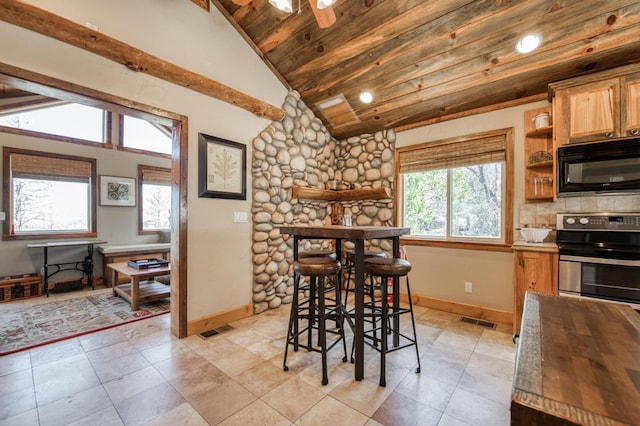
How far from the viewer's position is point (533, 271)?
265 cm

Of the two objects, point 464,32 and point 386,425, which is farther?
point 464,32

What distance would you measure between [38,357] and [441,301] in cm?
409

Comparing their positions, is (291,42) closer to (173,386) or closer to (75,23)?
(75,23)

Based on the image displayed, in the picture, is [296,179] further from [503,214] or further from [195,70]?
[503,214]

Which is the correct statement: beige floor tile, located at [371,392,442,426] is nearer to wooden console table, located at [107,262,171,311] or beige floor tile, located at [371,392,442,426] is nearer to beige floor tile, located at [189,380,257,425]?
beige floor tile, located at [189,380,257,425]

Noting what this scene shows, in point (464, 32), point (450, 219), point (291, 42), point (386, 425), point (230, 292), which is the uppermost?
point (291, 42)

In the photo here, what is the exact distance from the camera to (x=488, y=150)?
3258 mm

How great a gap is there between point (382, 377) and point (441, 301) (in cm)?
190

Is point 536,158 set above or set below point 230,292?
above

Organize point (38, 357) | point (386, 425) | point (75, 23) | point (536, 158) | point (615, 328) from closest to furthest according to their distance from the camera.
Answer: point (615, 328) → point (386, 425) → point (75, 23) → point (38, 357) → point (536, 158)

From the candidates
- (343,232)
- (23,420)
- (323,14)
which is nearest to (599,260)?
(343,232)

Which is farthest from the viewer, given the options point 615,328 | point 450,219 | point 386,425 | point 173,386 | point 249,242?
point 450,219

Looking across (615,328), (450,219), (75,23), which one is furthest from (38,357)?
(450,219)

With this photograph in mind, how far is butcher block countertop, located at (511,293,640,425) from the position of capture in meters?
0.54
